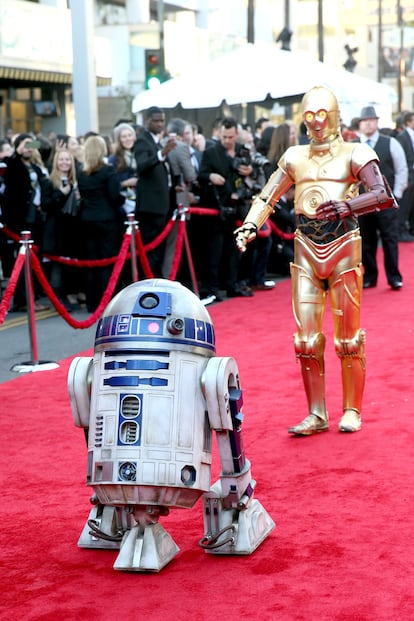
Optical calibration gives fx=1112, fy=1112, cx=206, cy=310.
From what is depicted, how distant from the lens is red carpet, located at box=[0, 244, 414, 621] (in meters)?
4.13

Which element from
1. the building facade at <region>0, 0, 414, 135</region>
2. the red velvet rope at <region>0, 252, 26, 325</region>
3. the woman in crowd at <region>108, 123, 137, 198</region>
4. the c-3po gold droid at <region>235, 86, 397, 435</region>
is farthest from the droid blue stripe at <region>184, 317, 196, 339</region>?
the building facade at <region>0, 0, 414, 135</region>

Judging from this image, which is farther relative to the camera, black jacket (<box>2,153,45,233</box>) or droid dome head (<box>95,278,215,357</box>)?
black jacket (<box>2,153,45,233</box>)

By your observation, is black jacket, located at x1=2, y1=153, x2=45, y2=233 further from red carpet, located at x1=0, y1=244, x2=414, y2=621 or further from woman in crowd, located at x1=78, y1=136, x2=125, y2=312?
red carpet, located at x1=0, y1=244, x2=414, y2=621

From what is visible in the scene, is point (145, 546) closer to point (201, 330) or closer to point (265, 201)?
point (201, 330)

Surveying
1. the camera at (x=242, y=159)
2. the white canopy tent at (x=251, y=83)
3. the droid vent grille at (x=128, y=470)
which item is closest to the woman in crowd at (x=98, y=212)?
the camera at (x=242, y=159)

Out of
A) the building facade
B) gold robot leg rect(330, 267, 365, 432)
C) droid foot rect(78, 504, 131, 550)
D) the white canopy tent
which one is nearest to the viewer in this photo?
droid foot rect(78, 504, 131, 550)

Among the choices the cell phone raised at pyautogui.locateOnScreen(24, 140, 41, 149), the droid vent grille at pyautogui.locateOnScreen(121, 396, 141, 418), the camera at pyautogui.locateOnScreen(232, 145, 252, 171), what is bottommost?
the droid vent grille at pyautogui.locateOnScreen(121, 396, 141, 418)

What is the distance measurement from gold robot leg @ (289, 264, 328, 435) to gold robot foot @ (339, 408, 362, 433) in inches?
5.9

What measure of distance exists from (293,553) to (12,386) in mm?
4241

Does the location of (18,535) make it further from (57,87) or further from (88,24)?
(57,87)

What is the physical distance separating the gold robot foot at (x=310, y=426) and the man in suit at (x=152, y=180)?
528 centimetres

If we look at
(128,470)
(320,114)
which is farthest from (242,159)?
(128,470)

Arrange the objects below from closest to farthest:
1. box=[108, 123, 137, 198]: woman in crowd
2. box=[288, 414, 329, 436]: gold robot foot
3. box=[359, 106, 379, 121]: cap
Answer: box=[288, 414, 329, 436]: gold robot foot < box=[108, 123, 137, 198]: woman in crowd < box=[359, 106, 379, 121]: cap

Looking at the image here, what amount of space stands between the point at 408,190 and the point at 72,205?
8112 millimetres
